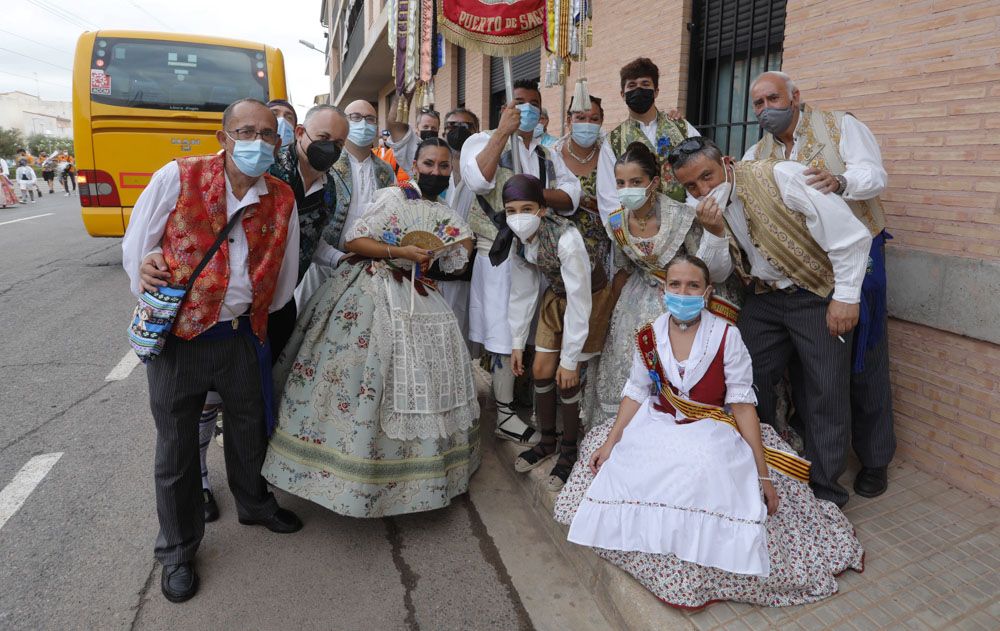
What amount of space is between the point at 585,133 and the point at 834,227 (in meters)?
1.44

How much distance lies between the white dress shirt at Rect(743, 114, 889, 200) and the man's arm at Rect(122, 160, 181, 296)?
2766 millimetres

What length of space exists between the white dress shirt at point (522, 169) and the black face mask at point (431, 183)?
24 centimetres

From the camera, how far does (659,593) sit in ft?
7.82

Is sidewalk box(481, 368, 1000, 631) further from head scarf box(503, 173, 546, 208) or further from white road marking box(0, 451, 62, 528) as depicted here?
white road marking box(0, 451, 62, 528)

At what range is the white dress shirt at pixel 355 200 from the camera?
3520 mm

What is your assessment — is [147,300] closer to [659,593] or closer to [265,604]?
[265,604]

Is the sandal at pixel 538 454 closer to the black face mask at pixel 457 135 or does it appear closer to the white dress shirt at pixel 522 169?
the white dress shirt at pixel 522 169

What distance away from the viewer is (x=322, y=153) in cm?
324

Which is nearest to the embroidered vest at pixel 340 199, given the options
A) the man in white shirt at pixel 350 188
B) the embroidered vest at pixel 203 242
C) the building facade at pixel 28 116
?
the man in white shirt at pixel 350 188

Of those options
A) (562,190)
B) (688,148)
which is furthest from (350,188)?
(688,148)

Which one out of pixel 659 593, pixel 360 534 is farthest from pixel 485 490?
pixel 659 593

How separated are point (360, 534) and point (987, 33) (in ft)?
12.1

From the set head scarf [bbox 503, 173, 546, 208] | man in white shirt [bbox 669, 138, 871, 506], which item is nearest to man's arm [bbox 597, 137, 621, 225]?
head scarf [bbox 503, 173, 546, 208]

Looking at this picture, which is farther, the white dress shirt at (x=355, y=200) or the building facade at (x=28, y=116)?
the building facade at (x=28, y=116)
